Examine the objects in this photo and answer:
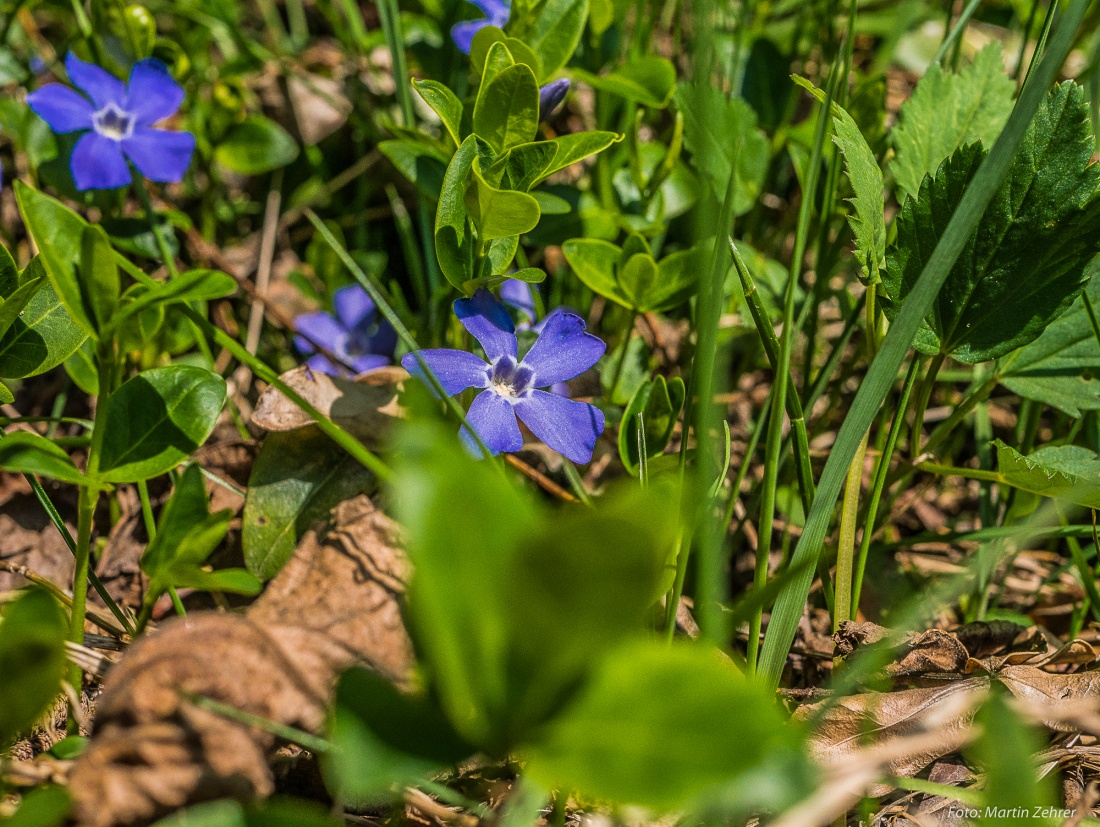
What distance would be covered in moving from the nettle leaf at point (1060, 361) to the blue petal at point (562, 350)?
946mm

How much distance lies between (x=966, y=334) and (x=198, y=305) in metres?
1.87

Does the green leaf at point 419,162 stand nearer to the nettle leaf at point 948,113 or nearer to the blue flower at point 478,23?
the blue flower at point 478,23

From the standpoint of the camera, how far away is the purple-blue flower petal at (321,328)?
2619mm

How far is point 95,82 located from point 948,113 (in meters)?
2.15

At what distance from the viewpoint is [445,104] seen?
1.88m

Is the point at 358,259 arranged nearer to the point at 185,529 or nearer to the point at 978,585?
the point at 185,529

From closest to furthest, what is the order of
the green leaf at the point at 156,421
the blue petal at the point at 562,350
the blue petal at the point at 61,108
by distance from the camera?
the green leaf at the point at 156,421 → the blue petal at the point at 562,350 → the blue petal at the point at 61,108

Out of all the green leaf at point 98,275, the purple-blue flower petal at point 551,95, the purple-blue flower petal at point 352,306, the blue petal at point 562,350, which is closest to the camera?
the green leaf at point 98,275

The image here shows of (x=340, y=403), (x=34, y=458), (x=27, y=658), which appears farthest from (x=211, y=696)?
(x=340, y=403)

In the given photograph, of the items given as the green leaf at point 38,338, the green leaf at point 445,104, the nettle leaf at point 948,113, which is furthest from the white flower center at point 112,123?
the nettle leaf at point 948,113

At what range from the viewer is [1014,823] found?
110 cm

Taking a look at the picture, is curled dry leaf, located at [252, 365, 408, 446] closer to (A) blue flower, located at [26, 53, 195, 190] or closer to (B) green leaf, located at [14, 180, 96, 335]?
(B) green leaf, located at [14, 180, 96, 335]

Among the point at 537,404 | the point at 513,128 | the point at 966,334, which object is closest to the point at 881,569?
the point at 966,334

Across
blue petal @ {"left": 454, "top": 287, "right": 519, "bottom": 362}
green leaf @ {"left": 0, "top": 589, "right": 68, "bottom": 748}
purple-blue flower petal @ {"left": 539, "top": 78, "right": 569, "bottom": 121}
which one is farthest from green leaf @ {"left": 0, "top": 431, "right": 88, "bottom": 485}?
purple-blue flower petal @ {"left": 539, "top": 78, "right": 569, "bottom": 121}
